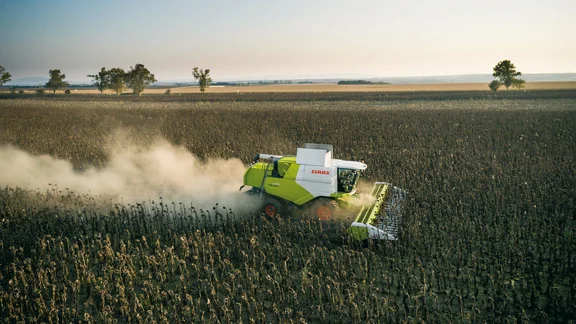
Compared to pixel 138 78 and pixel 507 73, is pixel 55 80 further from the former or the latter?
pixel 507 73

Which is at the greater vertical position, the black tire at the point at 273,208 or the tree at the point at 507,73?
the tree at the point at 507,73

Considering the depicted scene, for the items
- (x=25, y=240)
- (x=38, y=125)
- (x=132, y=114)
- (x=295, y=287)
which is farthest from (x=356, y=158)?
(x=132, y=114)

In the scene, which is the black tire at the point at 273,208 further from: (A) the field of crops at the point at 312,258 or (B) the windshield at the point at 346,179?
(B) the windshield at the point at 346,179

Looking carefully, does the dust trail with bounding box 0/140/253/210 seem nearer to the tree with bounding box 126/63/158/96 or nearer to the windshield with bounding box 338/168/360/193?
the windshield with bounding box 338/168/360/193

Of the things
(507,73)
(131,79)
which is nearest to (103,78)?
(131,79)

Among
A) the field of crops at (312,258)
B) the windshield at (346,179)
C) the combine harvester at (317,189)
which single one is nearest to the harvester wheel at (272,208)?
the combine harvester at (317,189)

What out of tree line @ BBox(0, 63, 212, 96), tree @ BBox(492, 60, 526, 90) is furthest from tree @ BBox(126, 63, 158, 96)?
tree @ BBox(492, 60, 526, 90)
